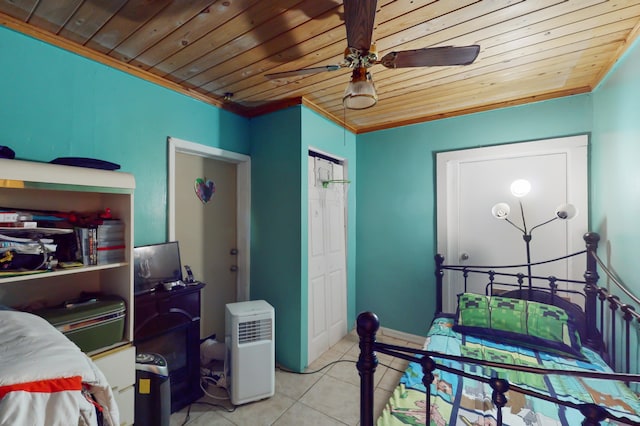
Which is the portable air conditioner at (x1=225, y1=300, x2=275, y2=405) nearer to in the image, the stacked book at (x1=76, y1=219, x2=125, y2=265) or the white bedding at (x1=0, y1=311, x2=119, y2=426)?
the stacked book at (x1=76, y1=219, x2=125, y2=265)

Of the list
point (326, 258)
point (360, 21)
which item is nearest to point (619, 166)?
point (360, 21)

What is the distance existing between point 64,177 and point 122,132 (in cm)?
70

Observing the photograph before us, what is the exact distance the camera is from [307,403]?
83.2 inches

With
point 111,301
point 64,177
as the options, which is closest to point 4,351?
point 111,301

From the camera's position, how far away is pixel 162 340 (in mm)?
2039

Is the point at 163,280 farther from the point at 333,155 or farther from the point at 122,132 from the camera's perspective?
the point at 333,155

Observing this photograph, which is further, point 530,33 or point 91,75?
point 91,75

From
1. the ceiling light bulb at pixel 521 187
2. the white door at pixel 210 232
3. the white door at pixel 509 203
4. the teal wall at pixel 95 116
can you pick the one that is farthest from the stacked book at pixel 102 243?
the ceiling light bulb at pixel 521 187

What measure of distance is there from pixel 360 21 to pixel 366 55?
0.80ft

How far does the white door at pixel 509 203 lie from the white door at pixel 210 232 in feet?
7.14

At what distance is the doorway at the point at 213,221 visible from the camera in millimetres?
2400

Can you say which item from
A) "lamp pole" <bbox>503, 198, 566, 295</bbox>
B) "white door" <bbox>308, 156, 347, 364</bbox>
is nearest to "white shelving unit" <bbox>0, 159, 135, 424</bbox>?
"white door" <bbox>308, 156, 347, 364</bbox>

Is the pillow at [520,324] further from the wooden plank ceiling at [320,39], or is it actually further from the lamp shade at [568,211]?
the wooden plank ceiling at [320,39]

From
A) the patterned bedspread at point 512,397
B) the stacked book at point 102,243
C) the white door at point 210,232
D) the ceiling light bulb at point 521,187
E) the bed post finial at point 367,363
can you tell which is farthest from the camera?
the white door at point 210,232
